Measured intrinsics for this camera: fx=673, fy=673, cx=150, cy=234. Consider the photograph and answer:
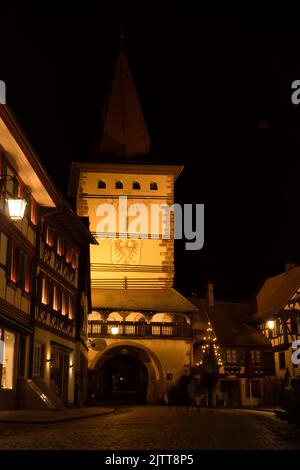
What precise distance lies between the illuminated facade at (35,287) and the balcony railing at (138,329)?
43.6 feet

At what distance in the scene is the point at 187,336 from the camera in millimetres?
49688

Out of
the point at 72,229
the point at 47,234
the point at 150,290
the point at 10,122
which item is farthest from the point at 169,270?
the point at 10,122

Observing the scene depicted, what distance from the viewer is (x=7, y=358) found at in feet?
77.9

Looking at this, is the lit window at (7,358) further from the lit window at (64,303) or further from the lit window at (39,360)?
the lit window at (64,303)

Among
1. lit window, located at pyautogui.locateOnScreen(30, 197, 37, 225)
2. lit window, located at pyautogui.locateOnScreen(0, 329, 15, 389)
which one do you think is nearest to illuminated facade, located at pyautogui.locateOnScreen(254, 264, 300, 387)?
lit window, located at pyautogui.locateOnScreen(30, 197, 37, 225)

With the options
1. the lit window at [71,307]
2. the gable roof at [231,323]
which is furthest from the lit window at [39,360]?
the gable roof at [231,323]

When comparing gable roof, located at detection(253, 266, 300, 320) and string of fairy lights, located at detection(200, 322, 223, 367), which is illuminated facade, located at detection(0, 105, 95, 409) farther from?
gable roof, located at detection(253, 266, 300, 320)

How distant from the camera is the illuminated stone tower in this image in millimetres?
49250

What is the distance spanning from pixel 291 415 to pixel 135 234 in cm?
3926

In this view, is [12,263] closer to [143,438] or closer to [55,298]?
[55,298]

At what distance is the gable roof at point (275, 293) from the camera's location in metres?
49.8

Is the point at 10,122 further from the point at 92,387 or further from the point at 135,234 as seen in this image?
the point at 135,234

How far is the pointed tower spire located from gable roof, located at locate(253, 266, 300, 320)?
15.8 m

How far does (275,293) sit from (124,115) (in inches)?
811
